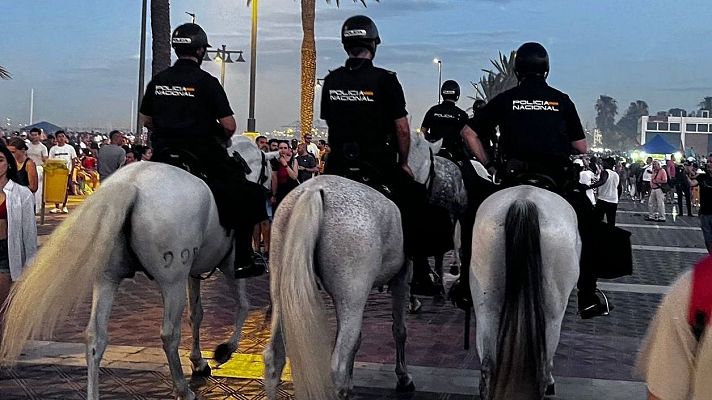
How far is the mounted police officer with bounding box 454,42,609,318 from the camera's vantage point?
19.1ft

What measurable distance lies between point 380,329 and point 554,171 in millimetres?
3947

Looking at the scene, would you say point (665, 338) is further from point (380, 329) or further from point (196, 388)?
point (380, 329)

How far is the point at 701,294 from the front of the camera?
7.46 feet

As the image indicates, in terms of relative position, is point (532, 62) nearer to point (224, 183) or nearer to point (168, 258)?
point (224, 183)

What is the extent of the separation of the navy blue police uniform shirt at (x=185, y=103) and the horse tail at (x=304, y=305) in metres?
1.76

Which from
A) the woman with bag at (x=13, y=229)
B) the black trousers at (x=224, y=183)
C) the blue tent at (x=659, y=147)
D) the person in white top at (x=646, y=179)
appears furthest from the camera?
the blue tent at (x=659, y=147)

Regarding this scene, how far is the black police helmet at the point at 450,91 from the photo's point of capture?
11156 mm

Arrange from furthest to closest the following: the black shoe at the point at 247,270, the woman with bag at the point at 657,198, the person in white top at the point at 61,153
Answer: the woman with bag at the point at 657,198, the person in white top at the point at 61,153, the black shoe at the point at 247,270

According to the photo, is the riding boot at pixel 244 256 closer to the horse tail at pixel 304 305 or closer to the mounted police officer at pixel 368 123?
the mounted police officer at pixel 368 123

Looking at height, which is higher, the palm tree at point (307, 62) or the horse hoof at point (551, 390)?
the palm tree at point (307, 62)

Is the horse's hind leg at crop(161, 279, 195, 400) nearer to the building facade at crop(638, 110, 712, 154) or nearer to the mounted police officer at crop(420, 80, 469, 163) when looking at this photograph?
the mounted police officer at crop(420, 80, 469, 163)

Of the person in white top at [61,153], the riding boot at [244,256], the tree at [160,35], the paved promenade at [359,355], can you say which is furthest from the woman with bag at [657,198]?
the riding boot at [244,256]

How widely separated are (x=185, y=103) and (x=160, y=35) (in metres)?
14.4

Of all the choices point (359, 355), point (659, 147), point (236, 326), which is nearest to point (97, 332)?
point (236, 326)
